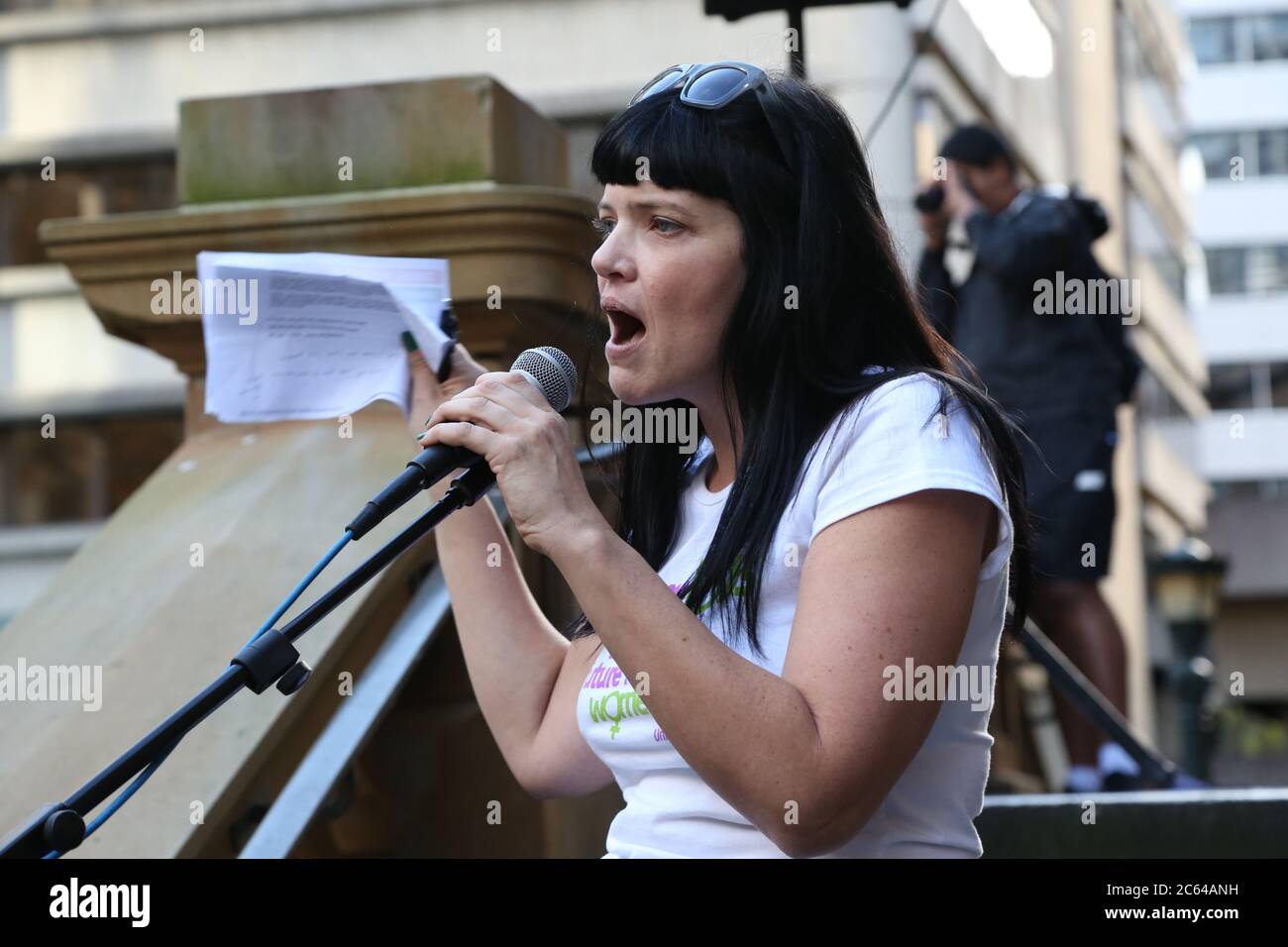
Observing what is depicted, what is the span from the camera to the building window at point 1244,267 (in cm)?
4819

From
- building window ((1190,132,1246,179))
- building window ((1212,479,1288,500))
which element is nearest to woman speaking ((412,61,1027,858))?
building window ((1212,479,1288,500))

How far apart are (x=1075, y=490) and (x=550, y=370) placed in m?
3.22

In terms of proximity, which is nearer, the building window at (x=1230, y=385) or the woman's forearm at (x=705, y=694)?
the woman's forearm at (x=705, y=694)

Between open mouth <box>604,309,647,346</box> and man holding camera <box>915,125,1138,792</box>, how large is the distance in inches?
119

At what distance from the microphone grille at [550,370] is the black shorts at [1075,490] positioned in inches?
120

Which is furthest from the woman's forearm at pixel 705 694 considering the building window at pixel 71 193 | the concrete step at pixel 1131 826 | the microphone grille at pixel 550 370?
the building window at pixel 71 193

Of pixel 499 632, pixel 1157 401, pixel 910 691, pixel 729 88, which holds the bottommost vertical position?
pixel 910 691

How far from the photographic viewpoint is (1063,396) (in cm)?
524

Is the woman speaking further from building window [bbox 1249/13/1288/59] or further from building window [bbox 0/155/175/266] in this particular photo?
building window [bbox 1249/13/1288/59]

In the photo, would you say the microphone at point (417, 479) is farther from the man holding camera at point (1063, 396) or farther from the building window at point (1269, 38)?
the building window at point (1269, 38)

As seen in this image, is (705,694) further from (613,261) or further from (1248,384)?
(1248,384)

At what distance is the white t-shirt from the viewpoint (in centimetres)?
199

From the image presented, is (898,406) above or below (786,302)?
below

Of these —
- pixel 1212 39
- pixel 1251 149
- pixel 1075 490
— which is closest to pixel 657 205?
pixel 1075 490
